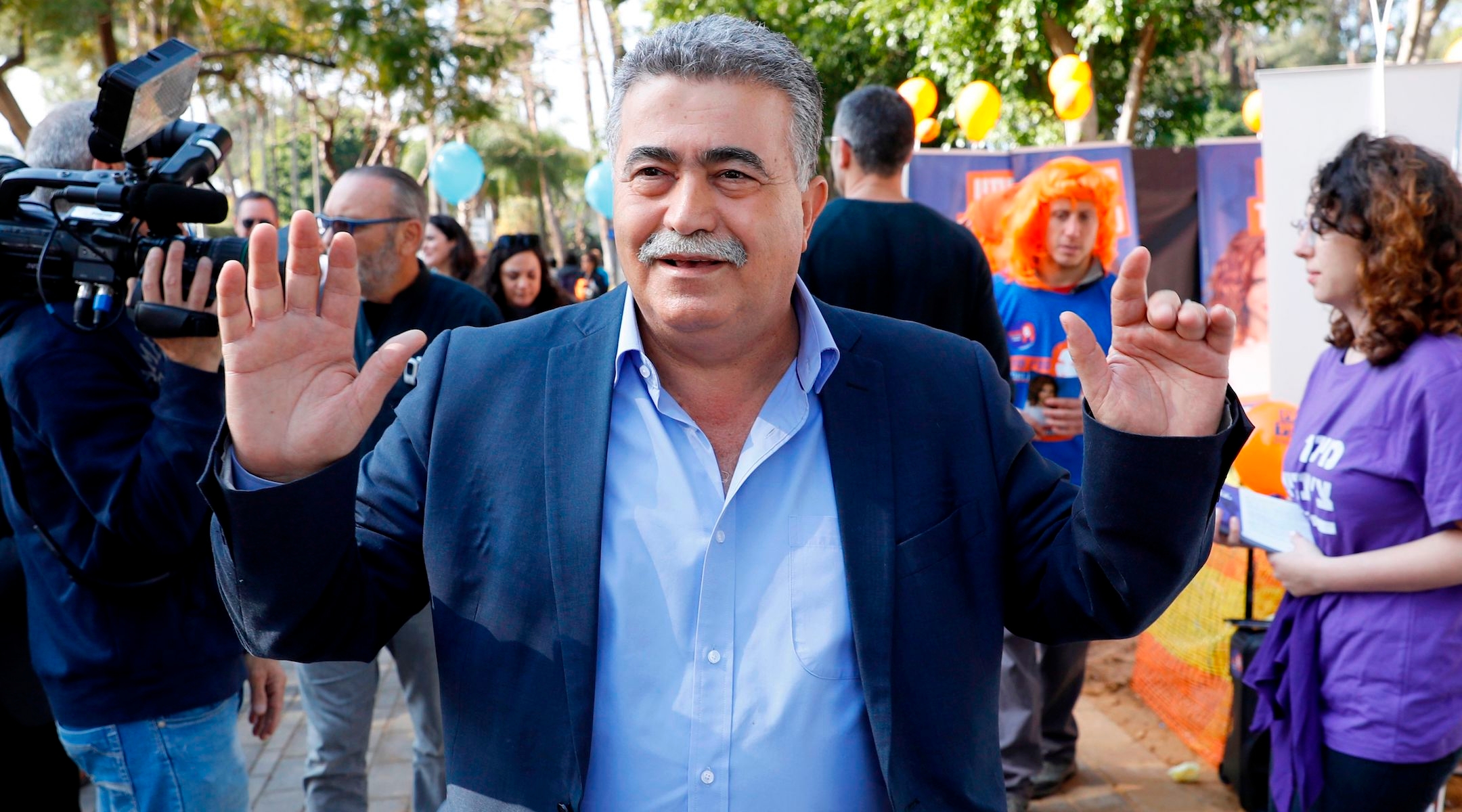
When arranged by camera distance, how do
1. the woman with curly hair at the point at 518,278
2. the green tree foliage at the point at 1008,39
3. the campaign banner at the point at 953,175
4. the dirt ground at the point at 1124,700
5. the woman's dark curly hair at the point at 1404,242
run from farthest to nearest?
the green tree foliage at the point at 1008,39
the campaign banner at the point at 953,175
the woman with curly hair at the point at 518,278
the dirt ground at the point at 1124,700
the woman's dark curly hair at the point at 1404,242

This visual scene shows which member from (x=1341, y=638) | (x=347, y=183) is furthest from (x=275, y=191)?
(x=1341, y=638)

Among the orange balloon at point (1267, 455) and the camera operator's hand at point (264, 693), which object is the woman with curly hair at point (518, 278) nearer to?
the camera operator's hand at point (264, 693)

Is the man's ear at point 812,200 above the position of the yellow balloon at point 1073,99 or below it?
below

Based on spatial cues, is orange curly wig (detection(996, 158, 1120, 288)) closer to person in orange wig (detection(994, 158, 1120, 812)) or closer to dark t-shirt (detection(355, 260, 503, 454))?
person in orange wig (detection(994, 158, 1120, 812))

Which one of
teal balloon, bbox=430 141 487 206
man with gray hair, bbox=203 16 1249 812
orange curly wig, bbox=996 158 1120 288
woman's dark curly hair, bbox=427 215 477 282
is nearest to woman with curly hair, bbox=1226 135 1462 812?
man with gray hair, bbox=203 16 1249 812

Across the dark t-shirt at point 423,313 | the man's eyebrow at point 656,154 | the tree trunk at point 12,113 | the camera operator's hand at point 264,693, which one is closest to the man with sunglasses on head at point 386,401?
the dark t-shirt at point 423,313

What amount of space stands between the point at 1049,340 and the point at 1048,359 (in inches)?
2.8

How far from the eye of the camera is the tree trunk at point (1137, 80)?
14.6 metres

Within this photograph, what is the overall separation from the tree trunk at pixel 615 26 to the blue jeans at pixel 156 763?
19349 millimetres

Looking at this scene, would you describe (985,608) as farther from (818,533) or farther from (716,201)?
(716,201)

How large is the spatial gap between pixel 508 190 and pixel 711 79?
4407 cm

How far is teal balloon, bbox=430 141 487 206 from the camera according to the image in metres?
12.8

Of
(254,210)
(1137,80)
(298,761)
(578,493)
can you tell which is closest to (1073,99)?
(1137,80)

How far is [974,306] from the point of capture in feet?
12.4
